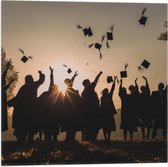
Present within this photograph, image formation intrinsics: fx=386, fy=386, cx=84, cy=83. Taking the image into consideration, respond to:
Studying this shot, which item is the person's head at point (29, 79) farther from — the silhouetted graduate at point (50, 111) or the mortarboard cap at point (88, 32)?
the mortarboard cap at point (88, 32)

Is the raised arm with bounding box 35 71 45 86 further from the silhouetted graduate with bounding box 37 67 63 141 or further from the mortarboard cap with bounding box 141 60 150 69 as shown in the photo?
the mortarboard cap with bounding box 141 60 150 69

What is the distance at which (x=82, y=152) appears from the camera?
11.6 ft

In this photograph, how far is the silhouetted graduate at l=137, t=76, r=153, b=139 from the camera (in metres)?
3.64

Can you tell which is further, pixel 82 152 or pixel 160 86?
pixel 160 86

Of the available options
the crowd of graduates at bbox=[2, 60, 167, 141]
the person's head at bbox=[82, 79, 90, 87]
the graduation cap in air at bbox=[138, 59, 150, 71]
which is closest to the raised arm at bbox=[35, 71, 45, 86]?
the crowd of graduates at bbox=[2, 60, 167, 141]

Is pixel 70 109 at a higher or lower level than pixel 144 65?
lower

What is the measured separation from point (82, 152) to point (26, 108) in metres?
0.66

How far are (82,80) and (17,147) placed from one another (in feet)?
2.80

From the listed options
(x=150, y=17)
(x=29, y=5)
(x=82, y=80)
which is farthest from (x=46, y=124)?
(x=150, y=17)

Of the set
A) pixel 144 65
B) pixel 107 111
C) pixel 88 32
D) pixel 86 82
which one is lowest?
pixel 107 111

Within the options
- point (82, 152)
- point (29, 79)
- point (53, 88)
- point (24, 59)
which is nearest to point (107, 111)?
point (82, 152)

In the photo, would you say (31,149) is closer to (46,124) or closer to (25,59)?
(46,124)

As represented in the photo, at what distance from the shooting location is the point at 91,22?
3.65 metres

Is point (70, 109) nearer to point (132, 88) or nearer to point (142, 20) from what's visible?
point (132, 88)
